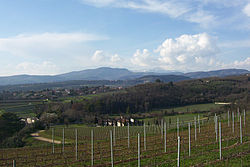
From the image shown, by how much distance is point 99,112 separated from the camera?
6181cm

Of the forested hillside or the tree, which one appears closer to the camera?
the tree

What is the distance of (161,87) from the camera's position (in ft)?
267

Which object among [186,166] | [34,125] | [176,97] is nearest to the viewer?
[186,166]

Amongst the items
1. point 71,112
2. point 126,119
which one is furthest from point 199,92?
point 71,112

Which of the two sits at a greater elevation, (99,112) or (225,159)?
(225,159)

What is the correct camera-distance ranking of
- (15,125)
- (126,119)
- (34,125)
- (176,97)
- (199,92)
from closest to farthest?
(15,125) → (34,125) → (126,119) → (176,97) → (199,92)

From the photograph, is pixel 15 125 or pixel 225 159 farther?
pixel 15 125

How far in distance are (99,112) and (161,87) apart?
2842 centimetres

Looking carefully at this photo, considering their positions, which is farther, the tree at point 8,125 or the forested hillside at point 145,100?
the forested hillside at point 145,100

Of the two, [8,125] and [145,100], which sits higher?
[145,100]

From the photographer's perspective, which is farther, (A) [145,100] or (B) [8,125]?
(A) [145,100]

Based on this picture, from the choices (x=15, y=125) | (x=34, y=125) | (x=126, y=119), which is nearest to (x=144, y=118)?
(x=126, y=119)

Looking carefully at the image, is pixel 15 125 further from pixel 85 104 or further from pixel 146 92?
pixel 146 92

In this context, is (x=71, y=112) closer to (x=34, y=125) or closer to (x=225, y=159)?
(x=34, y=125)
